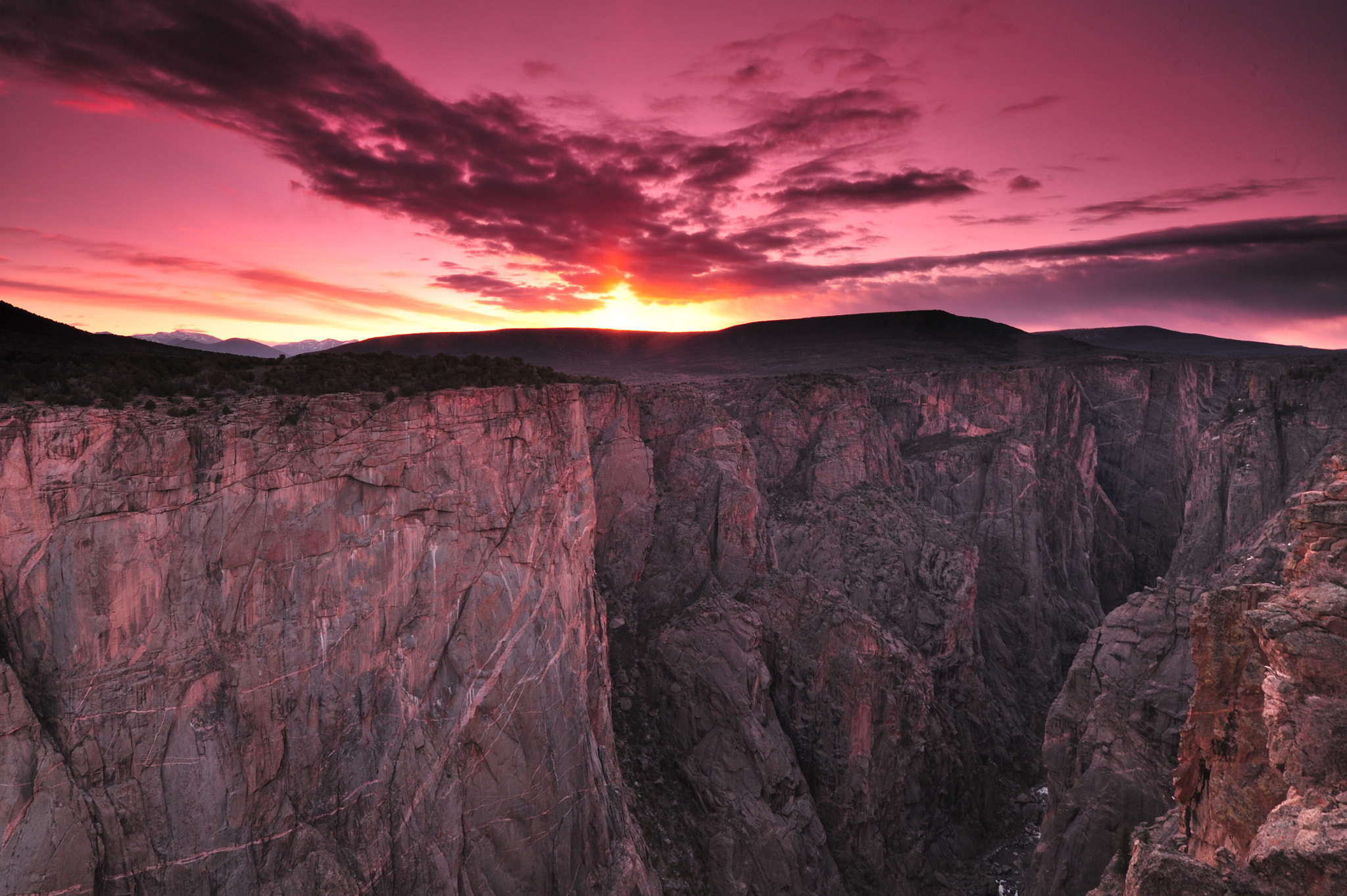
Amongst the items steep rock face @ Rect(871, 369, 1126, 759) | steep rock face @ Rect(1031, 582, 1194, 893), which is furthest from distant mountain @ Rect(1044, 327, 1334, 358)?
steep rock face @ Rect(1031, 582, 1194, 893)

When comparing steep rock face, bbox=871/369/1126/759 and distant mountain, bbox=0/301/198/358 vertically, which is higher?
distant mountain, bbox=0/301/198/358

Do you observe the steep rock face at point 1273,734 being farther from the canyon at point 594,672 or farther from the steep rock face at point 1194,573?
the steep rock face at point 1194,573

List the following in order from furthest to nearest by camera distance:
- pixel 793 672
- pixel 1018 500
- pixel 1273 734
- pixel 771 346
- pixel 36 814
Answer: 1. pixel 771 346
2. pixel 1018 500
3. pixel 793 672
4. pixel 36 814
5. pixel 1273 734

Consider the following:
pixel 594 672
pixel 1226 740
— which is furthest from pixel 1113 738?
pixel 594 672

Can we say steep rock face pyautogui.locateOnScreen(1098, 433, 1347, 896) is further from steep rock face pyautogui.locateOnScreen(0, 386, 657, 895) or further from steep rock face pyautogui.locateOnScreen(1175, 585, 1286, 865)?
steep rock face pyautogui.locateOnScreen(0, 386, 657, 895)

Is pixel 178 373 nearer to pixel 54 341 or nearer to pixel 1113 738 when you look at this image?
pixel 54 341

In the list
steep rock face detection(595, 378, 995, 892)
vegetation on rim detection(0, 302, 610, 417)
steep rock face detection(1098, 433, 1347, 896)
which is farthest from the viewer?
steep rock face detection(595, 378, 995, 892)
